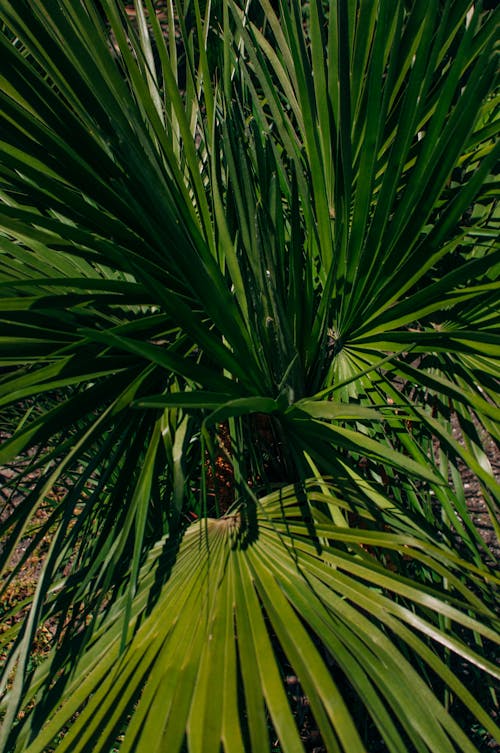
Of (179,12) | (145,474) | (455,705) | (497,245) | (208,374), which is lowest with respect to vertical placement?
(455,705)

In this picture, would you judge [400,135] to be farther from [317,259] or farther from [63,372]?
[63,372]

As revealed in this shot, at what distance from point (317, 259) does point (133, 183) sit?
48 centimetres

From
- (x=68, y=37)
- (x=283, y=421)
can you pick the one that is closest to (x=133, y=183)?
(x=68, y=37)

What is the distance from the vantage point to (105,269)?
4.05 feet

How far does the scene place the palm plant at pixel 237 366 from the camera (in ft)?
2.27

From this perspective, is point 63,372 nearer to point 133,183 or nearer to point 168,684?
point 133,183

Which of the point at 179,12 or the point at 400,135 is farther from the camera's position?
the point at 179,12

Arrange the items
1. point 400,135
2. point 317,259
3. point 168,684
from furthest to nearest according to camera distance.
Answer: point 317,259
point 400,135
point 168,684

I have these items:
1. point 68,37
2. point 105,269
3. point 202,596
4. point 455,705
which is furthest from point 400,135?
point 455,705

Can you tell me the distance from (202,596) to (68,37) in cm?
86

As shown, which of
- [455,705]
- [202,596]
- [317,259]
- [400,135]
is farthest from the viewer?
[455,705]

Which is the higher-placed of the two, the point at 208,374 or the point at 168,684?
the point at 208,374

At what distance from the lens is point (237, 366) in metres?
0.91

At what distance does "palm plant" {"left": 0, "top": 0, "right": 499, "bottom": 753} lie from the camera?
2.27 feet
